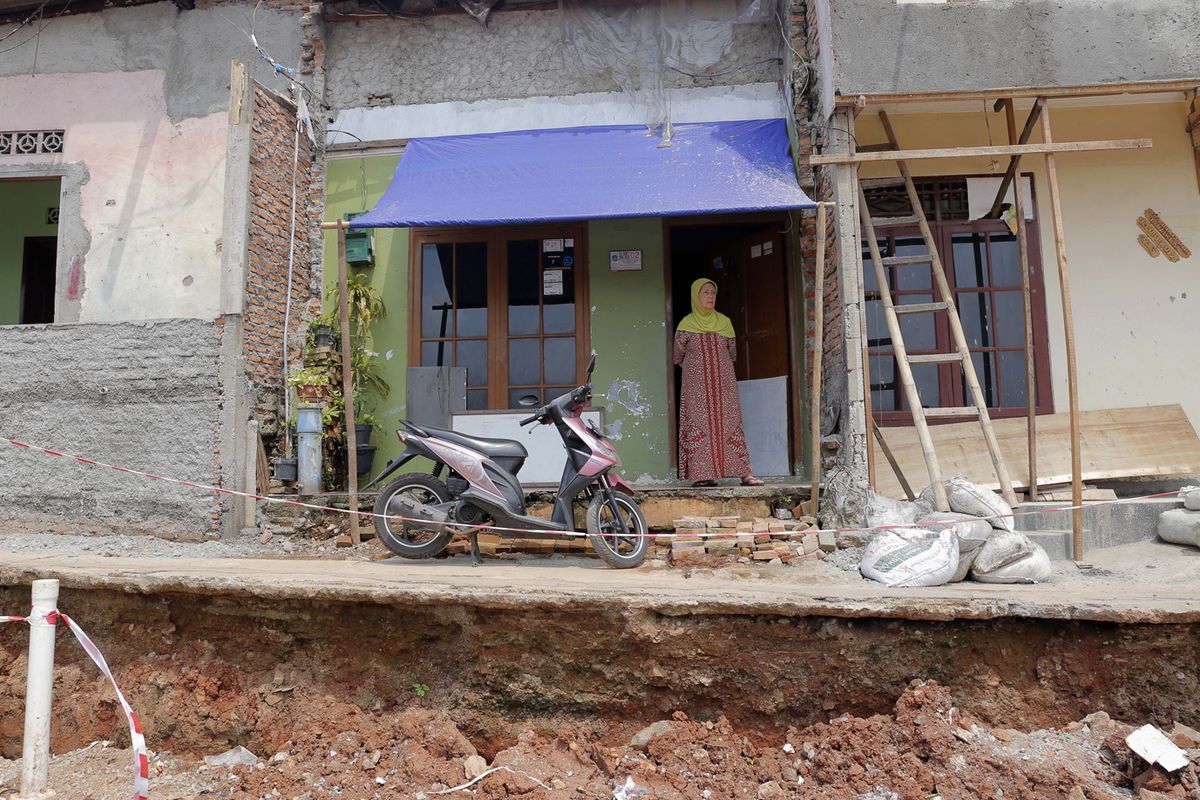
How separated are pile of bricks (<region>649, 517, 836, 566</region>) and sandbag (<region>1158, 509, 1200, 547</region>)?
6.90 feet

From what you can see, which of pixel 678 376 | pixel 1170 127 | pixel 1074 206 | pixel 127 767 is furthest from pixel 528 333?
pixel 1170 127

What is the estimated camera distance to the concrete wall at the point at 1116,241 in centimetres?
623

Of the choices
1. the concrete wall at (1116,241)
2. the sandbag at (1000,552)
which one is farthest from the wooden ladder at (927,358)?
the concrete wall at (1116,241)

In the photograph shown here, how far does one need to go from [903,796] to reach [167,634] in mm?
3472

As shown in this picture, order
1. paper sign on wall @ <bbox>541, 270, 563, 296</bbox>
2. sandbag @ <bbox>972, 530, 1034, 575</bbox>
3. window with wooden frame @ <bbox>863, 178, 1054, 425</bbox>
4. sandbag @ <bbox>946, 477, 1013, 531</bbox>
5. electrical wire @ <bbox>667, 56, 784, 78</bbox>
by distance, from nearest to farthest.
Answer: sandbag @ <bbox>972, 530, 1034, 575</bbox> < sandbag @ <bbox>946, 477, 1013, 531</bbox> < window with wooden frame @ <bbox>863, 178, 1054, 425</bbox> < electrical wire @ <bbox>667, 56, 784, 78</bbox> < paper sign on wall @ <bbox>541, 270, 563, 296</bbox>

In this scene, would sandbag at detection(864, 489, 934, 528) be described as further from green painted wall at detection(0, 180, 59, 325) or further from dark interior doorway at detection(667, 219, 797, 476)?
green painted wall at detection(0, 180, 59, 325)

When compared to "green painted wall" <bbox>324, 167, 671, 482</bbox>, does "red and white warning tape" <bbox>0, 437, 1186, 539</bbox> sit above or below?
below

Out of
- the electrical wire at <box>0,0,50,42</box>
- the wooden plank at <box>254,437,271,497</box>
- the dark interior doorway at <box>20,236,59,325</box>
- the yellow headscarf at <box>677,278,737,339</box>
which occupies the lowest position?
the wooden plank at <box>254,437,271,497</box>

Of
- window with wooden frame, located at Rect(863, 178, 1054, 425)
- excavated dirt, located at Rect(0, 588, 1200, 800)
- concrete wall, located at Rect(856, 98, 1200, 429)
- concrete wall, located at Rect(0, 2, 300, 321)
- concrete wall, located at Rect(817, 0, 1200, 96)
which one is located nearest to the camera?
excavated dirt, located at Rect(0, 588, 1200, 800)

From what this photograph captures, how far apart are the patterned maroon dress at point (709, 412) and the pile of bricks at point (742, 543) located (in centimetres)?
69

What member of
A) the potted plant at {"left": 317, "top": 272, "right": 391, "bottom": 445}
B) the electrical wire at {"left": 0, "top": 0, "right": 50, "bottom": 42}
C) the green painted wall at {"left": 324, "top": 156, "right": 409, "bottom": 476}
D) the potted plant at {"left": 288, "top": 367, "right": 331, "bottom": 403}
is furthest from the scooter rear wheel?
the electrical wire at {"left": 0, "top": 0, "right": 50, "bottom": 42}

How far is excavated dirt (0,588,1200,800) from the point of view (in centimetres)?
295

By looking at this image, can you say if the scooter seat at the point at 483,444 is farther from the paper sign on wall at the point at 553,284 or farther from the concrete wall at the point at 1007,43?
the concrete wall at the point at 1007,43

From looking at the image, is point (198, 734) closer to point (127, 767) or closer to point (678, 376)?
point (127, 767)
